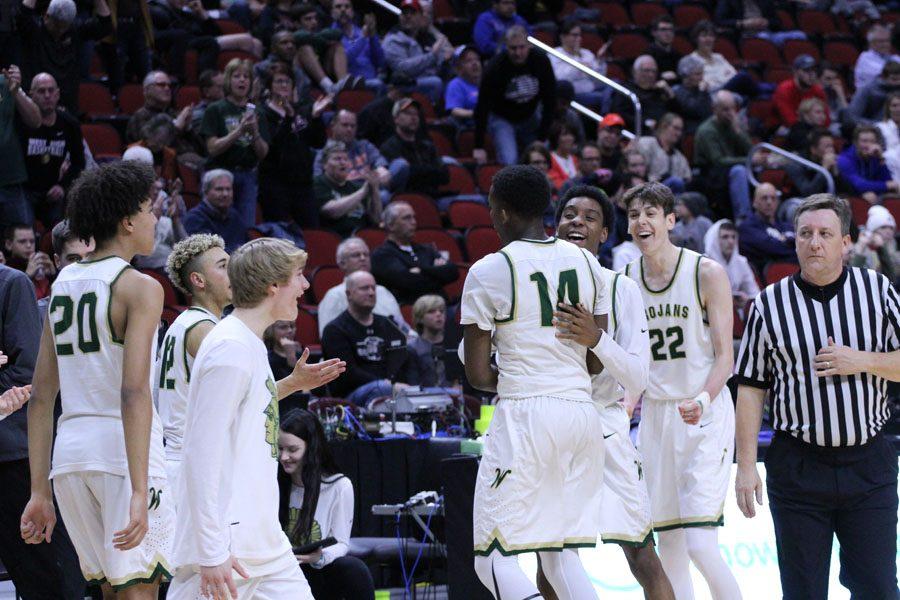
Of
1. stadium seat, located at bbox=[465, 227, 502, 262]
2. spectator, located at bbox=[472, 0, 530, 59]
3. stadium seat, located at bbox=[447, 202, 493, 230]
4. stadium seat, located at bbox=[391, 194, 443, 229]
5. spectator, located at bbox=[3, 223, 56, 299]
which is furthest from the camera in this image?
spectator, located at bbox=[472, 0, 530, 59]

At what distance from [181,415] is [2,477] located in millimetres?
780

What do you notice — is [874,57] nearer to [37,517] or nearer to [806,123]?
[806,123]

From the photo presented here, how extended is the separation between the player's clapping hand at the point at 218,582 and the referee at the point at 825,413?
2.26 metres

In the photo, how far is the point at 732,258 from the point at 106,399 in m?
8.70

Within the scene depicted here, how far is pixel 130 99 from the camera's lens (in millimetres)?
12680

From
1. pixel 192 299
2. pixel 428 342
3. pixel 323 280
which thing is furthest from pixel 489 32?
pixel 192 299

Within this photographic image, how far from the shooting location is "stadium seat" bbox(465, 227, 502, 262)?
1200 centimetres

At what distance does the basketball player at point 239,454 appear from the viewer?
394 centimetres

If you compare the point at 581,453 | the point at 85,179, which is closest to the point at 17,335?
the point at 85,179

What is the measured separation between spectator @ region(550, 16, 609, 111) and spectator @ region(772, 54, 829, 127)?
232cm

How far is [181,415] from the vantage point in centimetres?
564

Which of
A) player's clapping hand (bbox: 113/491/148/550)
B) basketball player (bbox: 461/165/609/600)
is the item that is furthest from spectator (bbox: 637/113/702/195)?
player's clapping hand (bbox: 113/491/148/550)

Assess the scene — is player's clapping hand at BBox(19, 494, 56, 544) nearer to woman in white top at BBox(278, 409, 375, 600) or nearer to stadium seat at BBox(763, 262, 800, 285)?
woman in white top at BBox(278, 409, 375, 600)

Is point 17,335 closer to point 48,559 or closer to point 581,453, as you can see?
point 48,559
